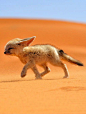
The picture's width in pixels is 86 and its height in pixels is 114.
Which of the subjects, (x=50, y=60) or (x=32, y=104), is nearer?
(x=32, y=104)

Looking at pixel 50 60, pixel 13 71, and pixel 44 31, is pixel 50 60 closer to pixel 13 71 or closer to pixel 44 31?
pixel 13 71

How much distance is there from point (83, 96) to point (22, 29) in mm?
24465

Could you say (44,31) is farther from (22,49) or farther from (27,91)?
(27,91)

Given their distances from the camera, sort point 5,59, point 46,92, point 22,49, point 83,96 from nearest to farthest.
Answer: point 83,96, point 46,92, point 22,49, point 5,59

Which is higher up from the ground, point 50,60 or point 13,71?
point 50,60

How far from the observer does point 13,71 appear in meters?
13.3

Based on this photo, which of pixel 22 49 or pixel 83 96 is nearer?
pixel 83 96

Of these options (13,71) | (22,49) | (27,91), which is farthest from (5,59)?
(27,91)

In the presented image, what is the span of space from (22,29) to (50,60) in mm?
20579

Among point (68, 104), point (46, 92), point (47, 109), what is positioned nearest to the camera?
point (47, 109)

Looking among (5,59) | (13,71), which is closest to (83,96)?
(13,71)

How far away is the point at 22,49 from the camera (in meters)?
8.05

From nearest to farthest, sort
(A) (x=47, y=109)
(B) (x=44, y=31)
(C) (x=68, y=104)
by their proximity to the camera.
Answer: (A) (x=47, y=109)
(C) (x=68, y=104)
(B) (x=44, y=31)

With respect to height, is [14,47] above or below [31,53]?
above
